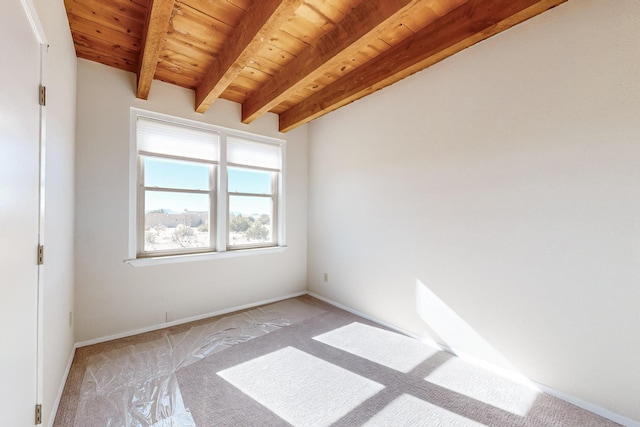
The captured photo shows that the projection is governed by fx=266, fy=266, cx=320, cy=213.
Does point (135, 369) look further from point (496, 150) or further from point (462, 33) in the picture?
point (462, 33)

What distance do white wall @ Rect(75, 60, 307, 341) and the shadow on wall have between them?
95.4 inches

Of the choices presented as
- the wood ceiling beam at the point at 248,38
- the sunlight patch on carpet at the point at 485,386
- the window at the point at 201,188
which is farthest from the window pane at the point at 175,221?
the sunlight patch on carpet at the point at 485,386

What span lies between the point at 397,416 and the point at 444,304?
3.75ft

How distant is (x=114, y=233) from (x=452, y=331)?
3447mm

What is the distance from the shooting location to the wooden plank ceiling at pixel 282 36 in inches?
71.1

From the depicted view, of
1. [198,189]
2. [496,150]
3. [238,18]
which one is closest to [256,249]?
[198,189]

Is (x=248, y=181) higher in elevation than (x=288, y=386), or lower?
higher

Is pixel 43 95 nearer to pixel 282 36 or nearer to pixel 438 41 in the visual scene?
pixel 282 36

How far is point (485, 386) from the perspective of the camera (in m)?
2.05

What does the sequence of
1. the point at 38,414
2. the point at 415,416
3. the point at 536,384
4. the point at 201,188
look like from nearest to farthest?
1. the point at 38,414
2. the point at 415,416
3. the point at 536,384
4. the point at 201,188

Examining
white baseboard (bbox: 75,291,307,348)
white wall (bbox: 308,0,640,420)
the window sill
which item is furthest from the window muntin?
white wall (bbox: 308,0,640,420)

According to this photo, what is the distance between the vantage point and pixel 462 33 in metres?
1.95

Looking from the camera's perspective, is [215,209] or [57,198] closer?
[57,198]

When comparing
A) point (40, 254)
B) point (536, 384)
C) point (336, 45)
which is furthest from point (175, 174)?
point (536, 384)
